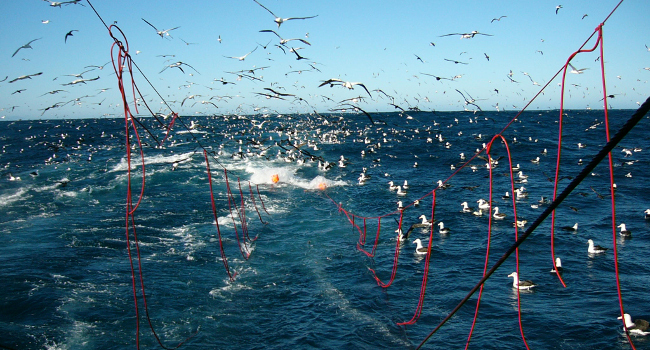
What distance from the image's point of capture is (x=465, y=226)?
23469 mm

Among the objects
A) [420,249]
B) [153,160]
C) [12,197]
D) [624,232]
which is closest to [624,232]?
[624,232]

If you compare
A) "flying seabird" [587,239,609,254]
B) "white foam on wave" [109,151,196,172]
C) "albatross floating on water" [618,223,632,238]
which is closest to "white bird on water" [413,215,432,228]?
"flying seabird" [587,239,609,254]

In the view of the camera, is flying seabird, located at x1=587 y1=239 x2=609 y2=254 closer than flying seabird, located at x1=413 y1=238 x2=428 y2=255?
Yes

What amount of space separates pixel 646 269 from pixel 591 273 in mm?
2217

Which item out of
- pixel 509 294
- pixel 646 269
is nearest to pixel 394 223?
pixel 509 294

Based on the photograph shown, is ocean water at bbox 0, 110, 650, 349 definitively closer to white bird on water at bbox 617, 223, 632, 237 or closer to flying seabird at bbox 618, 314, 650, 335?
flying seabird at bbox 618, 314, 650, 335

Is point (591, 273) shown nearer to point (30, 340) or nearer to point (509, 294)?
point (509, 294)

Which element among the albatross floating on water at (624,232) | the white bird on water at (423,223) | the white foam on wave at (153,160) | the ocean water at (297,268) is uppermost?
the white foam on wave at (153,160)

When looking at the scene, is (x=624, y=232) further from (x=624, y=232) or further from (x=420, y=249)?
(x=420, y=249)

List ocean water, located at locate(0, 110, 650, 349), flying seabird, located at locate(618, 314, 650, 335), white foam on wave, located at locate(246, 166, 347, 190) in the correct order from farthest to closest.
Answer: white foam on wave, located at locate(246, 166, 347, 190)
ocean water, located at locate(0, 110, 650, 349)
flying seabird, located at locate(618, 314, 650, 335)

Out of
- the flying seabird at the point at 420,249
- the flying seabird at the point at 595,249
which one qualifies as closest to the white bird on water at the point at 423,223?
the flying seabird at the point at 420,249

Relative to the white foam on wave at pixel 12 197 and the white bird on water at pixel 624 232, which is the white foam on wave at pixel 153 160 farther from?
the white bird on water at pixel 624 232

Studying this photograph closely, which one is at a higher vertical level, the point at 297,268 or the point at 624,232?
the point at 624,232

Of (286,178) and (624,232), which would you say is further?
(286,178)
